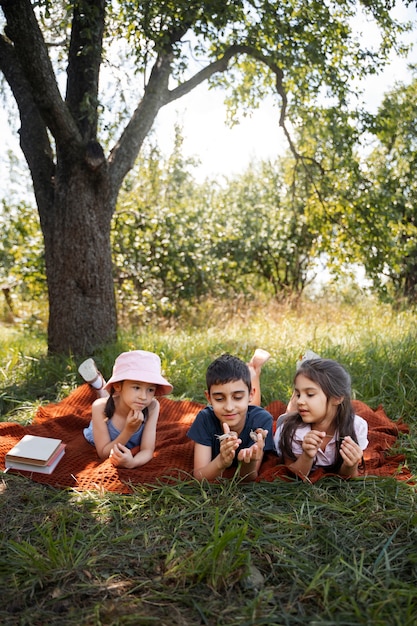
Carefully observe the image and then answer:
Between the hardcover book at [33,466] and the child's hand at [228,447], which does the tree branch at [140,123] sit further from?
the child's hand at [228,447]

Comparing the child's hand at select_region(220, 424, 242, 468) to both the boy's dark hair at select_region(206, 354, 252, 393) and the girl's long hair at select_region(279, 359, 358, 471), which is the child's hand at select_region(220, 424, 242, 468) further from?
the girl's long hair at select_region(279, 359, 358, 471)

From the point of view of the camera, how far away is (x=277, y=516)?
2717 mm

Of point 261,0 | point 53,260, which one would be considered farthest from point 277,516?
point 261,0

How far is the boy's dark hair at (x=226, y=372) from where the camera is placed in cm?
317

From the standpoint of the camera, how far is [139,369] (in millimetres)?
3504

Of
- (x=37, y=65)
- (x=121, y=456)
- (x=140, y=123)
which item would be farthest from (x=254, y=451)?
(x=140, y=123)

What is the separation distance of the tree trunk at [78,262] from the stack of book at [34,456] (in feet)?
8.86

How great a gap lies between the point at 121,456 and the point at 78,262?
129 inches

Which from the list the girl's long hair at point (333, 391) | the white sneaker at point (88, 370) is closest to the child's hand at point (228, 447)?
the girl's long hair at point (333, 391)

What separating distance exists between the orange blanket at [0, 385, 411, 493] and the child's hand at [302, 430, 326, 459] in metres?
0.27

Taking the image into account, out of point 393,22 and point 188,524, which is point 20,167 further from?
point 188,524

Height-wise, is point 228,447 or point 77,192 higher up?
point 77,192

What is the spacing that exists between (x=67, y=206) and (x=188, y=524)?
428cm

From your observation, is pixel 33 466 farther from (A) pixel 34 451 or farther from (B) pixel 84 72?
(B) pixel 84 72
